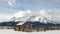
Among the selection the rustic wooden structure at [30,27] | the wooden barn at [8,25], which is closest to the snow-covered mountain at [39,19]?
the rustic wooden structure at [30,27]

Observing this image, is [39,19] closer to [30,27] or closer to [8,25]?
[30,27]

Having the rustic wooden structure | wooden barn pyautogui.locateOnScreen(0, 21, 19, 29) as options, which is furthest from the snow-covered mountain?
wooden barn pyautogui.locateOnScreen(0, 21, 19, 29)

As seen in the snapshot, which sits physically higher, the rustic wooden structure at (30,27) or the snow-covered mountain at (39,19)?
the snow-covered mountain at (39,19)

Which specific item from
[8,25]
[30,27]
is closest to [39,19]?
[30,27]

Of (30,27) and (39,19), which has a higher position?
(39,19)

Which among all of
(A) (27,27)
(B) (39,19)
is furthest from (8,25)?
(B) (39,19)

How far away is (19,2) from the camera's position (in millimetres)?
3006

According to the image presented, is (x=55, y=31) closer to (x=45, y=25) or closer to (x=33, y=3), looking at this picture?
(x=45, y=25)

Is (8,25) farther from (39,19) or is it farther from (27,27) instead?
(39,19)

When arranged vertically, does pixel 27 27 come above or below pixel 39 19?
below

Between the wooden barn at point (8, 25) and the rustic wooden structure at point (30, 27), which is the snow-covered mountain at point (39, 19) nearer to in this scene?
the rustic wooden structure at point (30, 27)

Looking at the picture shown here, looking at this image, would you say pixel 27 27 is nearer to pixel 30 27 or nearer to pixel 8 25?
pixel 30 27

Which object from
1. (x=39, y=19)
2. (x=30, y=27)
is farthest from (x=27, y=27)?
(x=39, y=19)

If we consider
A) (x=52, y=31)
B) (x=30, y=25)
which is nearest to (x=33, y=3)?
(x=30, y=25)
